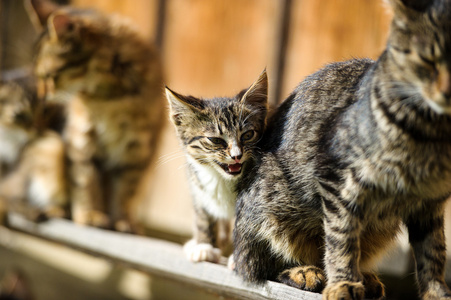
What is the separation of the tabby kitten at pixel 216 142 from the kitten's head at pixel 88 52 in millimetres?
1177

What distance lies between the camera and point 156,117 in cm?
321

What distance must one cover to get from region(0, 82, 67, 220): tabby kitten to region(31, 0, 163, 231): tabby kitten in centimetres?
10

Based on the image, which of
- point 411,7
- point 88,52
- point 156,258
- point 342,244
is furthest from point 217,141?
point 88,52

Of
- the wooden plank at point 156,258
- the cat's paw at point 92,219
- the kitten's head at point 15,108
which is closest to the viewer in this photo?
the wooden plank at point 156,258

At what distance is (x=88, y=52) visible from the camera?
114 inches

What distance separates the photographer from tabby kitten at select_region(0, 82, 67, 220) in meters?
3.17

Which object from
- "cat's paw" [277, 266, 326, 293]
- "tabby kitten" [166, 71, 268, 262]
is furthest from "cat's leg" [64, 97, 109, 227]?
"cat's paw" [277, 266, 326, 293]

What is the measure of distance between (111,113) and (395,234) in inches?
75.8

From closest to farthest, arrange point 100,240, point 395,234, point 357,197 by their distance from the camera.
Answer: point 357,197
point 395,234
point 100,240

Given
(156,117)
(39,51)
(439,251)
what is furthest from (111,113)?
(439,251)

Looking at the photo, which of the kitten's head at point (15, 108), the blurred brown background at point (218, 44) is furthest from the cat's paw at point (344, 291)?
the kitten's head at point (15, 108)

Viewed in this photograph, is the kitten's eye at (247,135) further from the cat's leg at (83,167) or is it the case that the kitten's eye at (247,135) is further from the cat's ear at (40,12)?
the cat's ear at (40,12)

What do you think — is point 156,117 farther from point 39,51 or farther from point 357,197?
point 357,197

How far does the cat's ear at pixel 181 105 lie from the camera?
5.90ft
